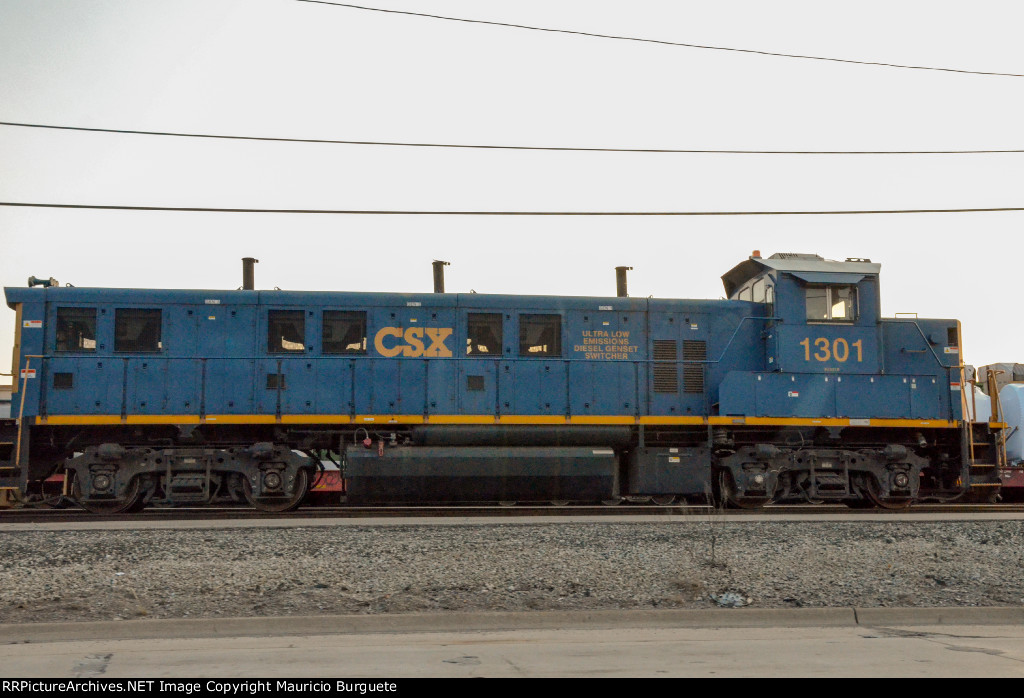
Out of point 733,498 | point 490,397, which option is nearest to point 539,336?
point 490,397

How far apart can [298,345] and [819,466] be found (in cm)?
848

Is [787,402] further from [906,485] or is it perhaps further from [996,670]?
[996,670]

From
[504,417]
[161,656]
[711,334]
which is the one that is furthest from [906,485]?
[161,656]

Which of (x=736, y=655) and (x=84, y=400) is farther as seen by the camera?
(x=84, y=400)

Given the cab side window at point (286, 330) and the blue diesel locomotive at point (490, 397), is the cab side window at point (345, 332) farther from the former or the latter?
the cab side window at point (286, 330)

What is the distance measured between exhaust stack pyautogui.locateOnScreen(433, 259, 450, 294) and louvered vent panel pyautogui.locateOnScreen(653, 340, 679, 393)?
376 centimetres

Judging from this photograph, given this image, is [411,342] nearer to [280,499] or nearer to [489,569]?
[280,499]

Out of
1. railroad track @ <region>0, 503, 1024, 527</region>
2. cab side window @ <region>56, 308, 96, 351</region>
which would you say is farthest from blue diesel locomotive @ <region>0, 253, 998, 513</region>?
railroad track @ <region>0, 503, 1024, 527</region>

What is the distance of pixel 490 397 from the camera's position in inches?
538

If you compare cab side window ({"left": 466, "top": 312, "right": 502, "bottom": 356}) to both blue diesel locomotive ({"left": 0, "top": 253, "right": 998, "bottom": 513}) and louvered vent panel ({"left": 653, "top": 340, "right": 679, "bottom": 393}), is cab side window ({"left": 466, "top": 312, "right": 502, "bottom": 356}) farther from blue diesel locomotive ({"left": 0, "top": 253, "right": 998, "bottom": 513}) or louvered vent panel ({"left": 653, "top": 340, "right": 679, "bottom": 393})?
louvered vent panel ({"left": 653, "top": 340, "right": 679, "bottom": 393})

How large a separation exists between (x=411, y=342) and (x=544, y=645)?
8.94 m

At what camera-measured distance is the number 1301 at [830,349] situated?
13.8m

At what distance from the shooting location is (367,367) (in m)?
13.6

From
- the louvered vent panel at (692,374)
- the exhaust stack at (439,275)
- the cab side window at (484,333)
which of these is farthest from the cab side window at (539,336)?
the louvered vent panel at (692,374)
